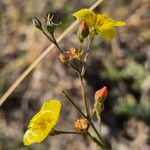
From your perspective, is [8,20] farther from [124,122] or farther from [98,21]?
[98,21]

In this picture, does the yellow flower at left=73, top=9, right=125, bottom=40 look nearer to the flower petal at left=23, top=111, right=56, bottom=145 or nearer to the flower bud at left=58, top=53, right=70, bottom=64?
the flower bud at left=58, top=53, right=70, bottom=64

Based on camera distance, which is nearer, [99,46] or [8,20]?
[99,46]

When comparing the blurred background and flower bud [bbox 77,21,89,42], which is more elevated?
flower bud [bbox 77,21,89,42]

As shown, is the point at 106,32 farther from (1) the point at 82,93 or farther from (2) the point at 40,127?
(2) the point at 40,127

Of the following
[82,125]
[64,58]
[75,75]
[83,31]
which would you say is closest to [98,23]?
[83,31]

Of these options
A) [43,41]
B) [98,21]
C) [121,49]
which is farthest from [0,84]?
[98,21]

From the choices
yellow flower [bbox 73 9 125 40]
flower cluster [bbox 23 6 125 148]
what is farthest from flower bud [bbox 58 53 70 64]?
yellow flower [bbox 73 9 125 40]

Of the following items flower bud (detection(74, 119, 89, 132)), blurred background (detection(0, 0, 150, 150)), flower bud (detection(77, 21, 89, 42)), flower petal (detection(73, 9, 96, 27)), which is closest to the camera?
flower bud (detection(74, 119, 89, 132))
